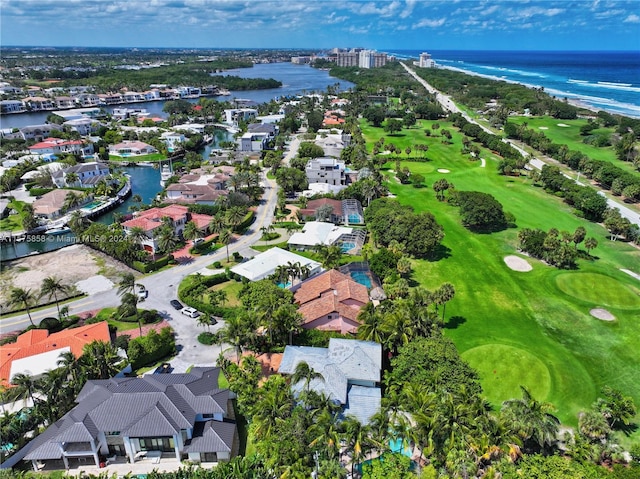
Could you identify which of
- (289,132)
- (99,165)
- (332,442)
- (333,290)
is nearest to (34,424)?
(332,442)

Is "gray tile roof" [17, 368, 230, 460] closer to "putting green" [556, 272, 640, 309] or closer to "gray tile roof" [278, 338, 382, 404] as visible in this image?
"gray tile roof" [278, 338, 382, 404]

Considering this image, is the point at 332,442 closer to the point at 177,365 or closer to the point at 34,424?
the point at 177,365

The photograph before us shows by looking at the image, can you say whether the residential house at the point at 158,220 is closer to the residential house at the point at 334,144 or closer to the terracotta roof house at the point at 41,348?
the terracotta roof house at the point at 41,348

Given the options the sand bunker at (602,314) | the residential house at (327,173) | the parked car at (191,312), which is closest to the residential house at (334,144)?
the residential house at (327,173)

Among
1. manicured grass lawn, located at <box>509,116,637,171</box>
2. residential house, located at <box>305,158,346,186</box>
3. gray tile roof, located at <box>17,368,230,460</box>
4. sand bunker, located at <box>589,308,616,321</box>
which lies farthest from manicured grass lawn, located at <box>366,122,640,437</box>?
manicured grass lawn, located at <box>509,116,637,171</box>

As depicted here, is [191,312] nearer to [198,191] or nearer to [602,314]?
[198,191]

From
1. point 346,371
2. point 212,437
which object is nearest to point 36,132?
point 212,437
